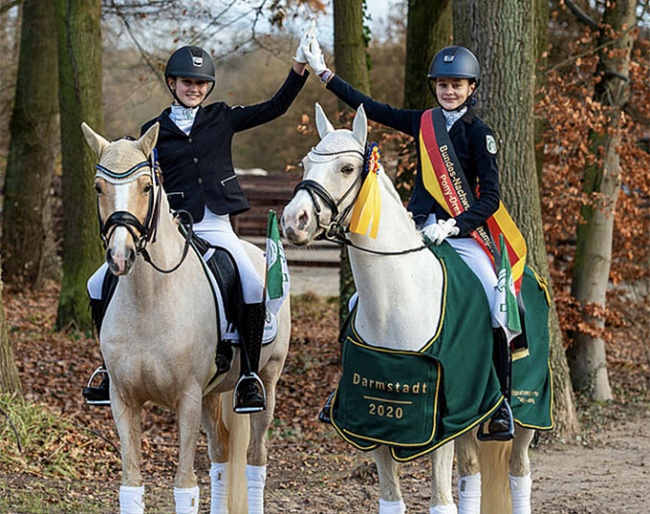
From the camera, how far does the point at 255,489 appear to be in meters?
6.28

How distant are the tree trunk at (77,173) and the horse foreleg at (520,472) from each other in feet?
27.6

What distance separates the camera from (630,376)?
1302 centimetres

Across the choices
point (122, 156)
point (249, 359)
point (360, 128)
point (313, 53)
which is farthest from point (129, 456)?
point (313, 53)

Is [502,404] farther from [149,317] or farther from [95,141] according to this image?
[95,141]

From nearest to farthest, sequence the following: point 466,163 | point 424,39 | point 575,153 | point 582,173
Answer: point 466,163
point 575,153
point 582,173
point 424,39

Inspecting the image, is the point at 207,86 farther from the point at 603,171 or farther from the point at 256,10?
the point at 256,10

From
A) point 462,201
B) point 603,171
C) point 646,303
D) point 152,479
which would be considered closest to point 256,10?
point 603,171

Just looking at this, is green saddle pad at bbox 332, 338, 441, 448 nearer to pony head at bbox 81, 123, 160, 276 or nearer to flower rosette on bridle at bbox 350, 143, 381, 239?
flower rosette on bridle at bbox 350, 143, 381, 239

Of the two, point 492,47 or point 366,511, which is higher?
point 492,47

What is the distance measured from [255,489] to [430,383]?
73.1 inches

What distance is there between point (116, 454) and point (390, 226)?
4.40 metres

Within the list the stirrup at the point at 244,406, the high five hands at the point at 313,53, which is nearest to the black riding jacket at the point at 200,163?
the high five hands at the point at 313,53

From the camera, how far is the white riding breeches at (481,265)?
17.5ft

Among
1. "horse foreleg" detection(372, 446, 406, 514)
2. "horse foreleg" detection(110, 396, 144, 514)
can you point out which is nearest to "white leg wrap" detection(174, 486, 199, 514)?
"horse foreleg" detection(110, 396, 144, 514)
